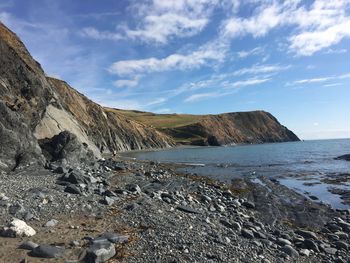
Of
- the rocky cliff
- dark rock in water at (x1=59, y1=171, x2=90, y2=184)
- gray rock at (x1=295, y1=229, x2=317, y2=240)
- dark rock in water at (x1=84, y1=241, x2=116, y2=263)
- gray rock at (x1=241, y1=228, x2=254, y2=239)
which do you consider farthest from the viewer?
the rocky cliff

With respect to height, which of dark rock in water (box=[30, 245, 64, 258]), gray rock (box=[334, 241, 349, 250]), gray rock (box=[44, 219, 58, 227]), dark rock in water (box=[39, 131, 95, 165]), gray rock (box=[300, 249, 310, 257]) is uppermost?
dark rock in water (box=[39, 131, 95, 165])

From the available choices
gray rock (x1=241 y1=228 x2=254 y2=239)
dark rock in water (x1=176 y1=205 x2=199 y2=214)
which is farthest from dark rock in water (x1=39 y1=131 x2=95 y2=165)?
gray rock (x1=241 y1=228 x2=254 y2=239)

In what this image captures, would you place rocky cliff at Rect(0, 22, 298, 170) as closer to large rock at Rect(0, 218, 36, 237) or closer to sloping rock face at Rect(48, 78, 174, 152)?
sloping rock face at Rect(48, 78, 174, 152)

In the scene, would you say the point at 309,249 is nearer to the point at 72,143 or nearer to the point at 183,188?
the point at 183,188

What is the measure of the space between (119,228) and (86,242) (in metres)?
1.83

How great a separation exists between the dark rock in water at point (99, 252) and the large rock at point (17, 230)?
91.2 inches

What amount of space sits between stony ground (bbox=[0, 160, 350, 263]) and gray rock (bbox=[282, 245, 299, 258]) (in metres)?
0.04

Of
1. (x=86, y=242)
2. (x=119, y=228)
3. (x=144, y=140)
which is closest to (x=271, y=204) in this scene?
(x=119, y=228)

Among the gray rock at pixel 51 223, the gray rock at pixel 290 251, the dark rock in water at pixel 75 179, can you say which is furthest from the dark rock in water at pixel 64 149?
the gray rock at pixel 290 251

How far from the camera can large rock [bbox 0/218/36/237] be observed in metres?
11.5

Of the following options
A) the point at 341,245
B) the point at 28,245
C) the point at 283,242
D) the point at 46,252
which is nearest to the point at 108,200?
the point at 28,245

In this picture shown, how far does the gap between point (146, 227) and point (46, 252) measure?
12.5 ft

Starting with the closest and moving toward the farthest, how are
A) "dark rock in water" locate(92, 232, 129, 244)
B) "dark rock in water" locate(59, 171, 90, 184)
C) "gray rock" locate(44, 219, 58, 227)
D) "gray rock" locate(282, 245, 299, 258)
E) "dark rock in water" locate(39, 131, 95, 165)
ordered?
1. "dark rock in water" locate(92, 232, 129, 244)
2. "gray rock" locate(44, 219, 58, 227)
3. "gray rock" locate(282, 245, 299, 258)
4. "dark rock in water" locate(59, 171, 90, 184)
5. "dark rock in water" locate(39, 131, 95, 165)

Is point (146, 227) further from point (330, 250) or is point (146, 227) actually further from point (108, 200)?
point (330, 250)
